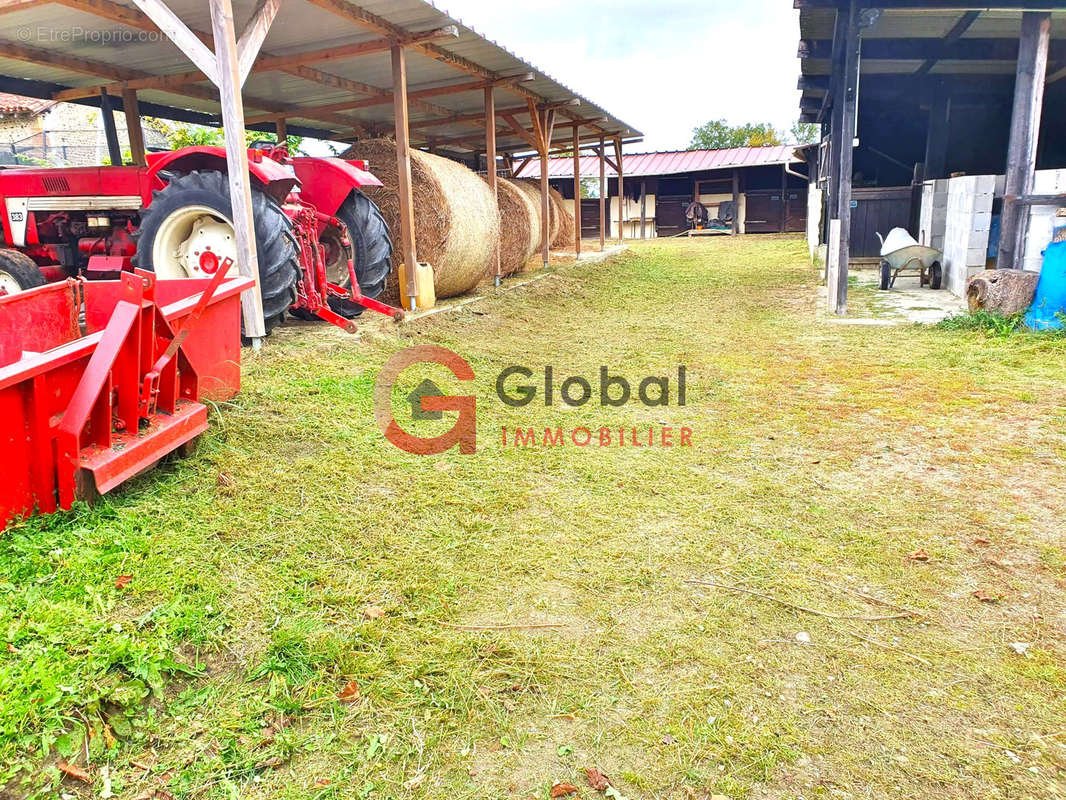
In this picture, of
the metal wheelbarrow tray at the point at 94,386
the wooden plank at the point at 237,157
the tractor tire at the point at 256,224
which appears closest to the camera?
the metal wheelbarrow tray at the point at 94,386

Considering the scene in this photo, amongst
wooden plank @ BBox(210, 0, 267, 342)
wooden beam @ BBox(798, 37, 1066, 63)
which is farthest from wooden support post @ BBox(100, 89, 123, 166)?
wooden beam @ BBox(798, 37, 1066, 63)

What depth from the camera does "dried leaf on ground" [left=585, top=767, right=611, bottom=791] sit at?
5.86 ft

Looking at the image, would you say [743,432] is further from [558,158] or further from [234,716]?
[558,158]

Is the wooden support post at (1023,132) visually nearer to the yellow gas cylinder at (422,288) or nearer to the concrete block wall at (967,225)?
the concrete block wall at (967,225)

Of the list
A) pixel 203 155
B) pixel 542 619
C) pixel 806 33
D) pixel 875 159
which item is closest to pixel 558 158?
pixel 875 159

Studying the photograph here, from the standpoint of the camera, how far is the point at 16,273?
6578 millimetres

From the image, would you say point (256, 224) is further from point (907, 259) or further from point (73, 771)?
point (907, 259)

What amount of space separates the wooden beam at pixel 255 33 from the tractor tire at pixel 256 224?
91 centimetres

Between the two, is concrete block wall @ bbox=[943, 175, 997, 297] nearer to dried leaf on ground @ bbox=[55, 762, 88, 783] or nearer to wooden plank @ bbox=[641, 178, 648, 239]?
dried leaf on ground @ bbox=[55, 762, 88, 783]

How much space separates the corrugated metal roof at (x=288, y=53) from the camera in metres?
6.94

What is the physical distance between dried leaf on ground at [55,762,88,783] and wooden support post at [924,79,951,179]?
14.8m

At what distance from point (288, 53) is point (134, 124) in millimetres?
2655

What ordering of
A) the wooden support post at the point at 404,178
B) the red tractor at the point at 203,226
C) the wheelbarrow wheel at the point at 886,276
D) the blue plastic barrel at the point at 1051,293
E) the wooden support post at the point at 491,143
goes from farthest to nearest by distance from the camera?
the wooden support post at the point at 491,143
the wheelbarrow wheel at the point at 886,276
the wooden support post at the point at 404,178
the blue plastic barrel at the point at 1051,293
the red tractor at the point at 203,226

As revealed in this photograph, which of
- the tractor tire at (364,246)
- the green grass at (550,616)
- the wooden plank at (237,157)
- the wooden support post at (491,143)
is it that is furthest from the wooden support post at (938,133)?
the wooden plank at (237,157)
